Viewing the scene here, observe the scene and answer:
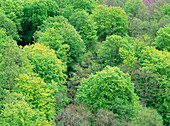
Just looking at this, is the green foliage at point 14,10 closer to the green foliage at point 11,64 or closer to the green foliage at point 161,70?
the green foliage at point 11,64

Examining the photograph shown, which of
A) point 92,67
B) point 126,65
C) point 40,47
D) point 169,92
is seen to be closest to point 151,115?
point 169,92

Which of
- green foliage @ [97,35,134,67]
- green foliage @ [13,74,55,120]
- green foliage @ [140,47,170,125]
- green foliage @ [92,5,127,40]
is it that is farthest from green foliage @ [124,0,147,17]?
green foliage @ [13,74,55,120]

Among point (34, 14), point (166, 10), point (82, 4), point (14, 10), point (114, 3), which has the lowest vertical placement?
point (114, 3)

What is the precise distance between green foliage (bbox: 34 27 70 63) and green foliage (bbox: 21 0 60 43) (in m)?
10.5

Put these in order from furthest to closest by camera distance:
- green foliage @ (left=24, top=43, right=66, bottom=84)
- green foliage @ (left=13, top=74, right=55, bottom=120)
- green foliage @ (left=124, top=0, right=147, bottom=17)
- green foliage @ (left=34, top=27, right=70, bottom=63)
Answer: green foliage @ (left=124, top=0, right=147, bottom=17)
green foliage @ (left=34, top=27, right=70, bottom=63)
green foliage @ (left=24, top=43, right=66, bottom=84)
green foliage @ (left=13, top=74, right=55, bottom=120)

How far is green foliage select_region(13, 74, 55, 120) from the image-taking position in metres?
30.9

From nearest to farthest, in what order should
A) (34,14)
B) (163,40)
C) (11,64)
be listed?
(11,64) → (163,40) → (34,14)

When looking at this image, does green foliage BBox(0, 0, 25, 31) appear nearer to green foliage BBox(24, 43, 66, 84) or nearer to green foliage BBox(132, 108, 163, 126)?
green foliage BBox(24, 43, 66, 84)

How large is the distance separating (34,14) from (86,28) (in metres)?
13.2

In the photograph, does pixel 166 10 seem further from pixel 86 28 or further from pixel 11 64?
pixel 11 64

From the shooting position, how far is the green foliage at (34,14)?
5466 cm

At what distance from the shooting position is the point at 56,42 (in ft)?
144

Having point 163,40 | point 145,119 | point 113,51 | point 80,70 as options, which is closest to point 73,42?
point 80,70

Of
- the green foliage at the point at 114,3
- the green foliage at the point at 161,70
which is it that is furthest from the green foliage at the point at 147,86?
the green foliage at the point at 114,3
